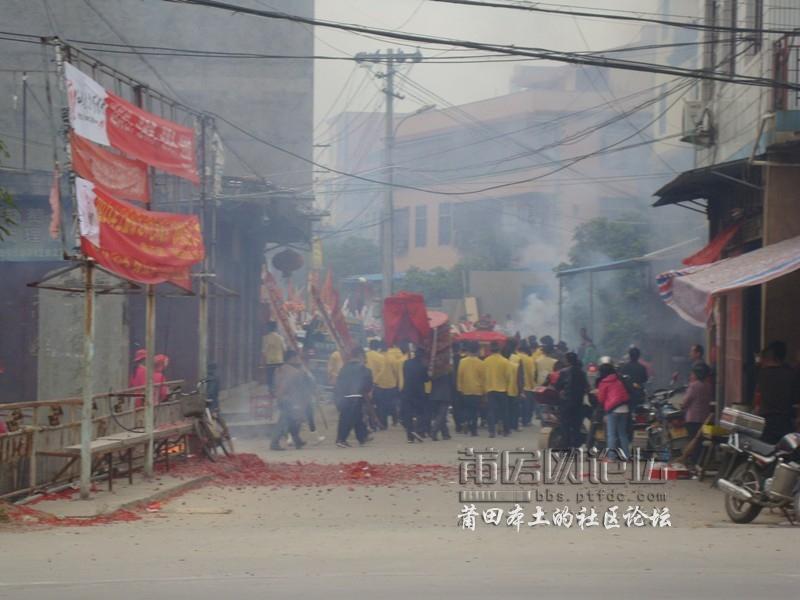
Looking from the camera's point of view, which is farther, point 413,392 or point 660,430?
point 413,392

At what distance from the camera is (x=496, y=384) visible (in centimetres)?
1981

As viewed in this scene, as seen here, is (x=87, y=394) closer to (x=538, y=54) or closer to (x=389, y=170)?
(x=538, y=54)

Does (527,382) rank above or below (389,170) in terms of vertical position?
below

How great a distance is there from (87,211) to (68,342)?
39.3 feet

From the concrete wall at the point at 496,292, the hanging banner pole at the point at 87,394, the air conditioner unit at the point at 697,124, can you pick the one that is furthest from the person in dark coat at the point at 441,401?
the concrete wall at the point at 496,292

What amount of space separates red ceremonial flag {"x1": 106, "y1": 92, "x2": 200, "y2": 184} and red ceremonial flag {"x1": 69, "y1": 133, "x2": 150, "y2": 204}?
14cm

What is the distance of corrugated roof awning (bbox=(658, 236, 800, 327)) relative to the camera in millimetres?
10938

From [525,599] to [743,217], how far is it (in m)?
10.0

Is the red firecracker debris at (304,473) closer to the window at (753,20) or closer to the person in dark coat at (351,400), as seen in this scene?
the person in dark coat at (351,400)

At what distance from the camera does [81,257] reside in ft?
34.7

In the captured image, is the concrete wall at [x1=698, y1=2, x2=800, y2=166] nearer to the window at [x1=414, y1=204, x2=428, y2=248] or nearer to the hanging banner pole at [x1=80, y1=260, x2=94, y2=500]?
the hanging banner pole at [x1=80, y1=260, x2=94, y2=500]

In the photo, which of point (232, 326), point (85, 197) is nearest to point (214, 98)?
point (232, 326)

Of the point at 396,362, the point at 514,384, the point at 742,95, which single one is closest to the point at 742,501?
the point at 742,95

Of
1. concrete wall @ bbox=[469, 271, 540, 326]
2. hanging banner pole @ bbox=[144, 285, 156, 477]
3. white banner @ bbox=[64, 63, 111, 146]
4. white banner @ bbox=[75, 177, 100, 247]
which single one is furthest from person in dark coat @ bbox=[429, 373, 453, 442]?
concrete wall @ bbox=[469, 271, 540, 326]
